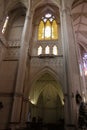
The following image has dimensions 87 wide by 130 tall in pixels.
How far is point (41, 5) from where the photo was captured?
701 inches

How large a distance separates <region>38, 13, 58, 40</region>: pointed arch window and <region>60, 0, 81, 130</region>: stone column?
7.20 ft

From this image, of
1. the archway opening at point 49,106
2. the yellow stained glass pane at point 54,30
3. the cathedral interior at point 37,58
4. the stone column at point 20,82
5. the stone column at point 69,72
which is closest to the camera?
the stone column at point 69,72

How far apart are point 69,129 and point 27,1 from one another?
14962 mm

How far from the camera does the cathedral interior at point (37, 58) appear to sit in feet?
36.5

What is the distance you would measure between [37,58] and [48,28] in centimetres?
477

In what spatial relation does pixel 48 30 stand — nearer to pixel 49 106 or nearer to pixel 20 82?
pixel 20 82

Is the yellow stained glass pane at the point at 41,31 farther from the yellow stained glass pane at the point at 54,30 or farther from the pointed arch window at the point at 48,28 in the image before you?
the yellow stained glass pane at the point at 54,30

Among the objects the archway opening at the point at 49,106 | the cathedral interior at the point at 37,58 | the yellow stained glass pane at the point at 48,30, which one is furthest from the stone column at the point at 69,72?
the archway opening at the point at 49,106

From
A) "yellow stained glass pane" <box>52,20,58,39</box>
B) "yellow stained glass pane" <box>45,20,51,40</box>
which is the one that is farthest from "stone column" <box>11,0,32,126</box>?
"yellow stained glass pane" <box>52,20,58,39</box>

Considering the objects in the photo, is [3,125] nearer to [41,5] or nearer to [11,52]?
[11,52]

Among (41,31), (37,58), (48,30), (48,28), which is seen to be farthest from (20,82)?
(48,28)

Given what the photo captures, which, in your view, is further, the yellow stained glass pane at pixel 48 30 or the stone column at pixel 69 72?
the yellow stained glass pane at pixel 48 30

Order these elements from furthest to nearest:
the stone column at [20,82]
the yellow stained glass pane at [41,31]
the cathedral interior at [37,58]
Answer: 1. the yellow stained glass pane at [41,31]
2. the cathedral interior at [37,58]
3. the stone column at [20,82]

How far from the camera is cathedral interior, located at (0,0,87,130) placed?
11133 millimetres
